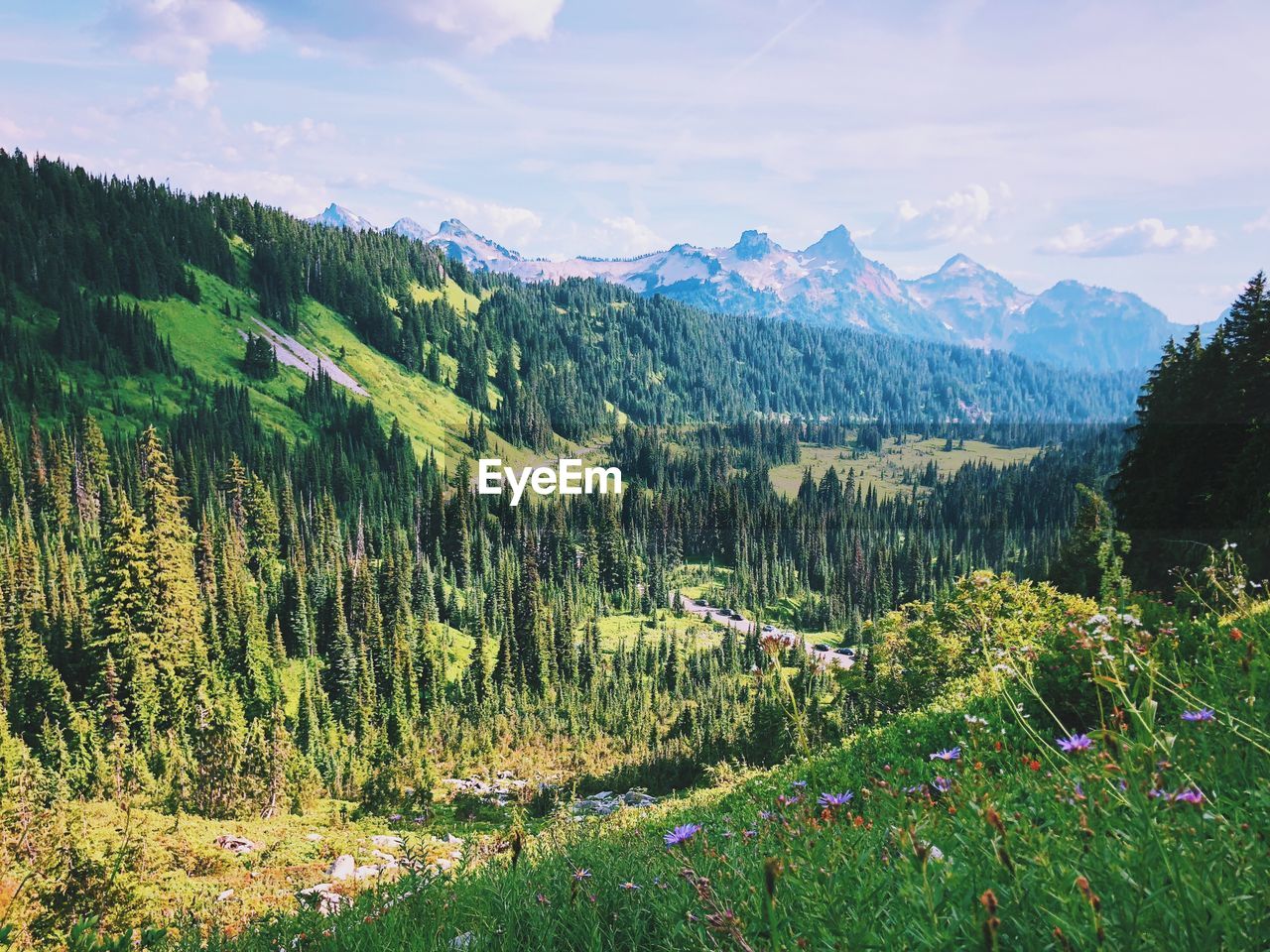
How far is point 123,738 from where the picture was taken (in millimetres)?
49062

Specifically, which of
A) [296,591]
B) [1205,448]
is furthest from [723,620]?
[1205,448]

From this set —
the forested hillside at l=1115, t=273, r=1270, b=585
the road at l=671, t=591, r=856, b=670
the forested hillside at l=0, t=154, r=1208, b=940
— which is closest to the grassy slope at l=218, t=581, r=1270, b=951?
the forested hillside at l=0, t=154, r=1208, b=940

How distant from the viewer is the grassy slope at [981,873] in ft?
7.70

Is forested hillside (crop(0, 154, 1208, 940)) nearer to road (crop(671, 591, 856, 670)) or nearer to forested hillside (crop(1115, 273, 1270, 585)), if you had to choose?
road (crop(671, 591, 856, 670))

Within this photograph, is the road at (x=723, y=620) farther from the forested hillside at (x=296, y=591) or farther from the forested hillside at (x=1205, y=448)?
the forested hillside at (x=1205, y=448)

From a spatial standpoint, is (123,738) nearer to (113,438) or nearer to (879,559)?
(113,438)

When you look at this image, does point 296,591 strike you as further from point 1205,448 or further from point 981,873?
point 981,873

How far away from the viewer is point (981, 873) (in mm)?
2939

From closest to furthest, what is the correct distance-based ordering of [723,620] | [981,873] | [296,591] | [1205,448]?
[981,873] → [1205,448] → [296,591] → [723,620]

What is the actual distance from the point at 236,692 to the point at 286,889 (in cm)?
5471

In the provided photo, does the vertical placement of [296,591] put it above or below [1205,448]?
below

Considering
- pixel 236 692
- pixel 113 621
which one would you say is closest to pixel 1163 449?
pixel 113 621

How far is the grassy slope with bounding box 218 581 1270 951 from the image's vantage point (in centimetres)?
235

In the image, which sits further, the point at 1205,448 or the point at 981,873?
the point at 1205,448
